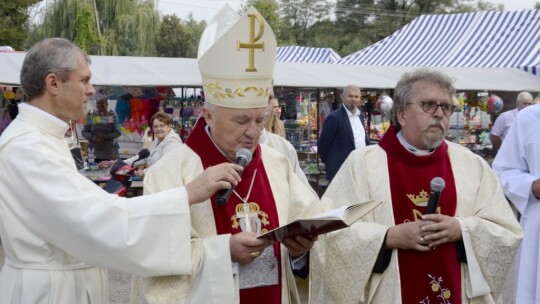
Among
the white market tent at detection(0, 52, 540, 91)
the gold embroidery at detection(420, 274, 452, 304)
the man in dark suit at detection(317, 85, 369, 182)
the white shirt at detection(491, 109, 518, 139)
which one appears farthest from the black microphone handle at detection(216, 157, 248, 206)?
the white shirt at detection(491, 109, 518, 139)

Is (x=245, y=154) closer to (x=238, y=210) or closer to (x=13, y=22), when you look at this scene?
(x=238, y=210)

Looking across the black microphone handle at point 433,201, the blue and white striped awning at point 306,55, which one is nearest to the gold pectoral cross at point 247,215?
the black microphone handle at point 433,201

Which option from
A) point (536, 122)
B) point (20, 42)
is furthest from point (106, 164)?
point (20, 42)

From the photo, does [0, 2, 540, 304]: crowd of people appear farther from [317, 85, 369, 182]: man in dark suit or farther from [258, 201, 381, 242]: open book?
[317, 85, 369, 182]: man in dark suit

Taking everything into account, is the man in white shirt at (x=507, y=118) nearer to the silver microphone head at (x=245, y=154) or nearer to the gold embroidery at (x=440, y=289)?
the gold embroidery at (x=440, y=289)

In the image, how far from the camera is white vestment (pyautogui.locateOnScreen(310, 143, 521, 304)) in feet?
11.2

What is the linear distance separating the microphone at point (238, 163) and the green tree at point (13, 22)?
24.9 meters

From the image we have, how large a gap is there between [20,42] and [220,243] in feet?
86.6

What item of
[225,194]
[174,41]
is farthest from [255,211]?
[174,41]

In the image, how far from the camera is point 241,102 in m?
3.09

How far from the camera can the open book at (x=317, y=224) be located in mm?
2652

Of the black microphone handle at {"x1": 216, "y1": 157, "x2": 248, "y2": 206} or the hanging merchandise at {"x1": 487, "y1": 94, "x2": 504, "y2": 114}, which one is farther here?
the hanging merchandise at {"x1": 487, "y1": 94, "x2": 504, "y2": 114}

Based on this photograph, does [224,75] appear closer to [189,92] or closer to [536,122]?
[536,122]

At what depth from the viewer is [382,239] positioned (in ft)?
11.1
